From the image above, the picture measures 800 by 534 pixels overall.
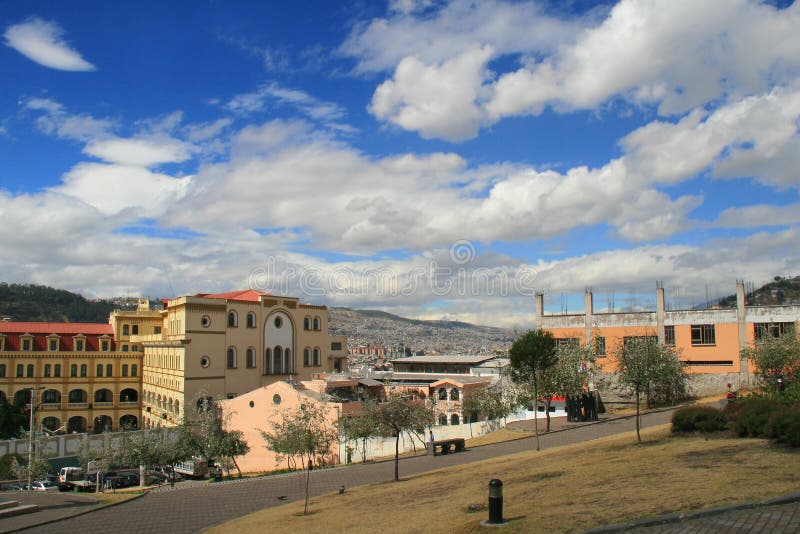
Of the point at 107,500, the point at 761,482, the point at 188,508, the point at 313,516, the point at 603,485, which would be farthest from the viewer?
the point at 107,500

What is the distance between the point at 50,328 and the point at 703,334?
6385cm

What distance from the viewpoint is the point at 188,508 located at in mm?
21484

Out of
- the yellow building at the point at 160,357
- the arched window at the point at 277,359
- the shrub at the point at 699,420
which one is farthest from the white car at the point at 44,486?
the shrub at the point at 699,420

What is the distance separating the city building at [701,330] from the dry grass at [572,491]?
22.6m

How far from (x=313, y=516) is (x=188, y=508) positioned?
695 cm

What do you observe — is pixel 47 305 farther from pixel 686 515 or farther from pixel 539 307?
pixel 686 515

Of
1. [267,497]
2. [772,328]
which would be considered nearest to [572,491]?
[267,497]

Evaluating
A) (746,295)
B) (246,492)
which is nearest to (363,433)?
(246,492)

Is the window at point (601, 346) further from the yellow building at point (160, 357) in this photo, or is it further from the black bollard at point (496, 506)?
the black bollard at point (496, 506)

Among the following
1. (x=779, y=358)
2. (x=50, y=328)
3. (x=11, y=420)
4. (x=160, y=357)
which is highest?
(x=50, y=328)

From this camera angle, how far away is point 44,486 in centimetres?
3825

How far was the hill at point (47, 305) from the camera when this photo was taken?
5379 inches

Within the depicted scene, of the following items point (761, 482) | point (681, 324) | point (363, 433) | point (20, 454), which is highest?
point (681, 324)

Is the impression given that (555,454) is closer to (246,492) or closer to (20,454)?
(246,492)
